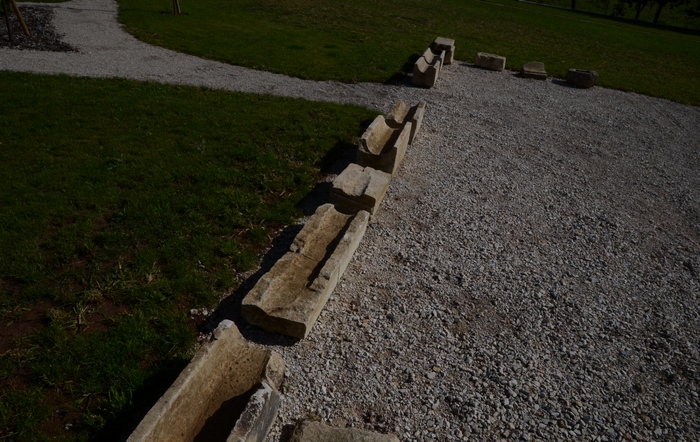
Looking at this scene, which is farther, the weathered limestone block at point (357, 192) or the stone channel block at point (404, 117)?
the stone channel block at point (404, 117)

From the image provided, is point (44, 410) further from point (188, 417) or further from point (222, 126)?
point (222, 126)

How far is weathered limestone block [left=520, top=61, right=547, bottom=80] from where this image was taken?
61.8ft

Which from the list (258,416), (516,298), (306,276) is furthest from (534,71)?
(258,416)

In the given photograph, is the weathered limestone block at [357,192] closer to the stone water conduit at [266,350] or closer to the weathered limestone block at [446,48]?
the stone water conduit at [266,350]

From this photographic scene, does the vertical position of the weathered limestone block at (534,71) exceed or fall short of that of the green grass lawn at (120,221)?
it exceeds it

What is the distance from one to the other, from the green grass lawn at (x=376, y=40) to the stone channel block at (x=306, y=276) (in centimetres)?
966

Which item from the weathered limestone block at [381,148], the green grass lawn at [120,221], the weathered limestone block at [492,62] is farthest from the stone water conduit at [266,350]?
the weathered limestone block at [492,62]

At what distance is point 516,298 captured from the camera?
6.95 m

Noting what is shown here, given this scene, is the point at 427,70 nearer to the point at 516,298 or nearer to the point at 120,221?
the point at 516,298

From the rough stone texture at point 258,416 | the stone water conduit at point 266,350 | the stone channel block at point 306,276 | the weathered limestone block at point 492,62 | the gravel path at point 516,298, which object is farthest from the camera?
the weathered limestone block at point 492,62

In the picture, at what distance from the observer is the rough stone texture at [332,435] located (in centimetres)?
439

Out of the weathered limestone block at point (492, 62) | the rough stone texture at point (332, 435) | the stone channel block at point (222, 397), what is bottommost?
the rough stone texture at point (332, 435)

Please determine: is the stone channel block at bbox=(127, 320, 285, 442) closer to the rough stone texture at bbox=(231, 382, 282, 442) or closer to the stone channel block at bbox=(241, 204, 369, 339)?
the rough stone texture at bbox=(231, 382, 282, 442)

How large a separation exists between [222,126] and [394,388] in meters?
8.17
